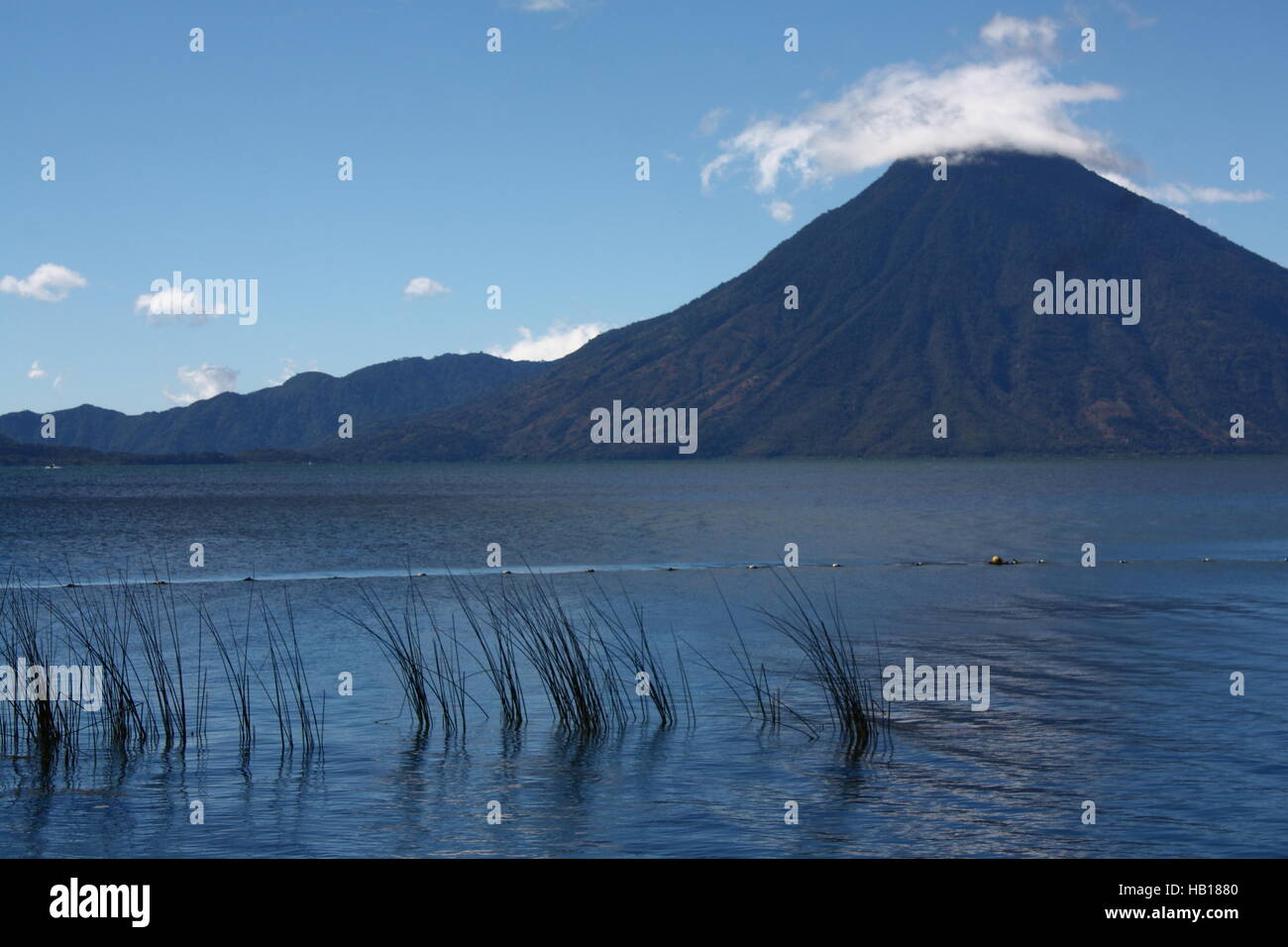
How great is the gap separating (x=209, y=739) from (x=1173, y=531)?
53.5 m

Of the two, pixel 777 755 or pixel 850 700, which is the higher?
pixel 850 700

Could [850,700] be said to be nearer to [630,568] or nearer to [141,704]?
[141,704]

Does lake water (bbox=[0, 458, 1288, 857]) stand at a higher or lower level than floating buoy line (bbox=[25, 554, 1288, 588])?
lower

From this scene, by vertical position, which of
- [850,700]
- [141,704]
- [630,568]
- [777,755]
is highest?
[630,568]

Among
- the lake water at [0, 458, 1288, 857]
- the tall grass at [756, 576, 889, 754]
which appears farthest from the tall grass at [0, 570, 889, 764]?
the lake water at [0, 458, 1288, 857]

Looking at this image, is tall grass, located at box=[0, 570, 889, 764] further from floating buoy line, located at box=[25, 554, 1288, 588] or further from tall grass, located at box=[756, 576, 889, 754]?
floating buoy line, located at box=[25, 554, 1288, 588]

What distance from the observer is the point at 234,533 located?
64625 millimetres

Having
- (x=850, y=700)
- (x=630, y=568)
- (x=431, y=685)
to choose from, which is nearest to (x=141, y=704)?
(x=431, y=685)

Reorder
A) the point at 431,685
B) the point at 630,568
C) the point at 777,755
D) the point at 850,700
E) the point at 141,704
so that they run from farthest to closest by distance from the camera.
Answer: the point at 630,568 < the point at 431,685 < the point at 141,704 < the point at 850,700 < the point at 777,755

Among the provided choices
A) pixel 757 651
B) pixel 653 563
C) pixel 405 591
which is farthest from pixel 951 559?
pixel 757 651

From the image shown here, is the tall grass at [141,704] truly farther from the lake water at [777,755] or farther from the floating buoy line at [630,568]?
the floating buoy line at [630,568]

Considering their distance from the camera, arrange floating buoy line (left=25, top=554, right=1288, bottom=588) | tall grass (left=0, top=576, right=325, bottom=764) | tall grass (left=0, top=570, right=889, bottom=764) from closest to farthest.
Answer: tall grass (left=0, top=576, right=325, bottom=764) → tall grass (left=0, top=570, right=889, bottom=764) → floating buoy line (left=25, top=554, right=1288, bottom=588)

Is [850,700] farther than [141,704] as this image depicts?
No

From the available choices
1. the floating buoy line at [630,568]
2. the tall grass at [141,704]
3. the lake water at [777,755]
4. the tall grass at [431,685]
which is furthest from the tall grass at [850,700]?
the floating buoy line at [630,568]
